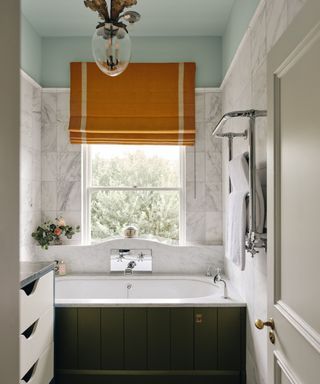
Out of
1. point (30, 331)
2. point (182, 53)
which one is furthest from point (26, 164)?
point (182, 53)

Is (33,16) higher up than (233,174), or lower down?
higher up

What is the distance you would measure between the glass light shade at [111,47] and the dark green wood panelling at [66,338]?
1670mm

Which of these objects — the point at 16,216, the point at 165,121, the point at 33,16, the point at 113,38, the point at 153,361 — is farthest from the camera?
the point at 165,121

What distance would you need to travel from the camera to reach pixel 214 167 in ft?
11.3

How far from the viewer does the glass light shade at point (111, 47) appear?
183 centimetres

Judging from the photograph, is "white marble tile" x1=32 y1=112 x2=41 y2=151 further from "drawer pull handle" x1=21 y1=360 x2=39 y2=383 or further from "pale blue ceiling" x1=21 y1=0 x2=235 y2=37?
"drawer pull handle" x1=21 y1=360 x2=39 y2=383

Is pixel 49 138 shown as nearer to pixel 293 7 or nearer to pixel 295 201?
pixel 293 7

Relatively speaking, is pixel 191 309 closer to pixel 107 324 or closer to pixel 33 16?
pixel 107 324

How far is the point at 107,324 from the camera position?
2500 millimetres

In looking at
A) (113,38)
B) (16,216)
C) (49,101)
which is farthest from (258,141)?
(49,101)

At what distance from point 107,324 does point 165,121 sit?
187cm

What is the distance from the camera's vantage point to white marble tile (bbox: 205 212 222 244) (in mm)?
3453

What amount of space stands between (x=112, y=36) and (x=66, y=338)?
2.00 m

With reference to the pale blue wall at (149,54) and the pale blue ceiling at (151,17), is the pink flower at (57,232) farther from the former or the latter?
the pale blue ceiling at (151,17)
